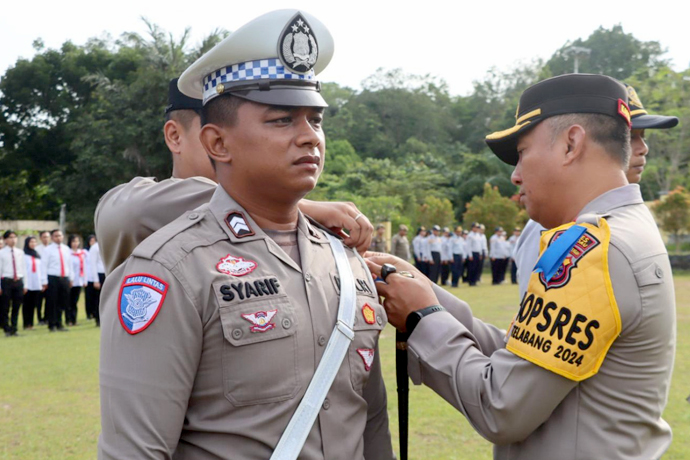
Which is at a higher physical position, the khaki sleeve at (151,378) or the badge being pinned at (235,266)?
the badge being pinned at (235,266)

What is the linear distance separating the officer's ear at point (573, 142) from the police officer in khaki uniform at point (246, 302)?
0.77 metres

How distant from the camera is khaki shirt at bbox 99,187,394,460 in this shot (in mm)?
1618

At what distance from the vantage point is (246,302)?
1754 millimetres

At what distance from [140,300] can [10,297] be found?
1259 cm

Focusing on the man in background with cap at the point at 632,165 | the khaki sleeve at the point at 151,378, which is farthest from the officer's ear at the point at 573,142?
the khaki sleeve at the point at 151,378

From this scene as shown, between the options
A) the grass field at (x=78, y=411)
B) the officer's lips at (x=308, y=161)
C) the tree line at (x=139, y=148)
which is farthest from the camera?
the tree line at (x=139, y=148)

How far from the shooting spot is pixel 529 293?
6.36 ft

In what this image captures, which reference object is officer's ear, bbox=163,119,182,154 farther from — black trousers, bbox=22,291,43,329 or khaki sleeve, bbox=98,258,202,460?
black trousers, bbox=22,291,43,329

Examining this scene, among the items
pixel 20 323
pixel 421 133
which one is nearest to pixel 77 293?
pixel 20 323

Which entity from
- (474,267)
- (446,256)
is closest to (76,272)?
(446,256)

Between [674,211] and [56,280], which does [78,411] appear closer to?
[56,280]

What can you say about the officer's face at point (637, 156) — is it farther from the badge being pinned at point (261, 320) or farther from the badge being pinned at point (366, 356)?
the badge being pinned at point (261, 320)

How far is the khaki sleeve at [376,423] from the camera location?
2.17 meters

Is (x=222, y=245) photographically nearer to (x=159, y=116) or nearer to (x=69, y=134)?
(x=159, y=116)
